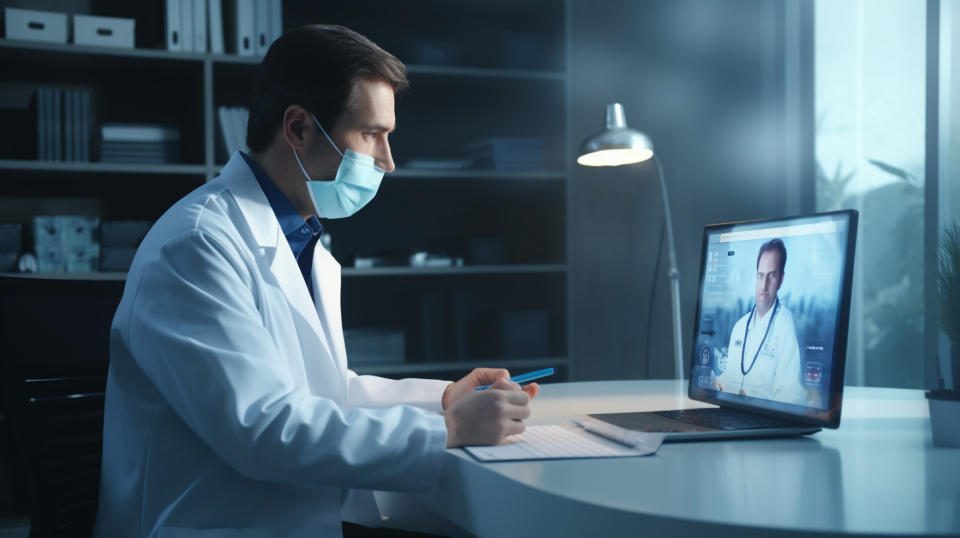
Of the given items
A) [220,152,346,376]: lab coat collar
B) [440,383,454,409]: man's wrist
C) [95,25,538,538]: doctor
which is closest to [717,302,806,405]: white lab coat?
[95,25,538,538]: doctor

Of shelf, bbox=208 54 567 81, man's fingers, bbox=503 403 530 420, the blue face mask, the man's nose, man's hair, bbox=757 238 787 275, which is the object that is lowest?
man's fingers, bbox=503 403 530 420

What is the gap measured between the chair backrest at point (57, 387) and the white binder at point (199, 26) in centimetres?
150

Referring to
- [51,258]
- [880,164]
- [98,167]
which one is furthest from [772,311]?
[51,258]

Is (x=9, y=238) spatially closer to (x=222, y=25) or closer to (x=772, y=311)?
(x=222, y=25)

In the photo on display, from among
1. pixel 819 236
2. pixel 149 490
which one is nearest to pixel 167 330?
pixel 149 490

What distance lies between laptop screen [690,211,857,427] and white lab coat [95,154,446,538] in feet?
1.57

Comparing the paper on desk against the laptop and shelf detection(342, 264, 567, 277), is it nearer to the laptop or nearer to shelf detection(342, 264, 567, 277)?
the laptop

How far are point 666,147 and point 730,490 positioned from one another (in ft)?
8.66

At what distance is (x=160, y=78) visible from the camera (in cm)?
287

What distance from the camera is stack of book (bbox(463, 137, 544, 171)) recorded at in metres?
2.91

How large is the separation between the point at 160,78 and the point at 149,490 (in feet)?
7.18

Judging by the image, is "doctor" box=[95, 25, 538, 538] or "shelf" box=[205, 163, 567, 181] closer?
"doctor" box=[95, 25, 538, 538]

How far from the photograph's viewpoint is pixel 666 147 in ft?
10.7

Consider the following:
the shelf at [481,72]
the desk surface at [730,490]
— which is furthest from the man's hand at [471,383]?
the shelf at [481,72]
